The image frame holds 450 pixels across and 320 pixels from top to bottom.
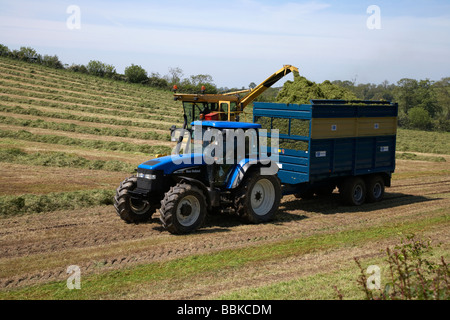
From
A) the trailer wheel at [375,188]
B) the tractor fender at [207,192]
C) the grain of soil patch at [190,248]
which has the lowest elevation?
the grain of soil patch at [190,248]

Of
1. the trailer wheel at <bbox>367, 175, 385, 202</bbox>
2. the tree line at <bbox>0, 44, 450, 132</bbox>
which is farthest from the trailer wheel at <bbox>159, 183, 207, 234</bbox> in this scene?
the tree line at <bbox>0, 44, 450, 132</bbox>

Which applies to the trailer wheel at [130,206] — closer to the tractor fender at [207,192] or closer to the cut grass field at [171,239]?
the cut grass field at [171,239]

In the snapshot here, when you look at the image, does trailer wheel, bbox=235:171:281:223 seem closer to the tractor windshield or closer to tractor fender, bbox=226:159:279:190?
tractor fender, bbox=226:159:279:190

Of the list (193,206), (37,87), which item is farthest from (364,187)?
(37,87)

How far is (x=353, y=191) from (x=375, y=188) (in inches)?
48.1

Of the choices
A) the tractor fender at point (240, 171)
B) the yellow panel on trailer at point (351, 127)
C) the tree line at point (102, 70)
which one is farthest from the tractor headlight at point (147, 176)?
the tree line at point (102, 70)

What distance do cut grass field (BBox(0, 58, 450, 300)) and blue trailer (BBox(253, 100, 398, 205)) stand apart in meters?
0.67

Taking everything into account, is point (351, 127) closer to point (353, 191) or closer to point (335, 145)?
point (335, 145)

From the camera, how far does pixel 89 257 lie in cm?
816

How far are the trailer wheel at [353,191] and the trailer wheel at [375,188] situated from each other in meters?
0.32

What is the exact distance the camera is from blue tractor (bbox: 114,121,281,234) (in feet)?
31.6

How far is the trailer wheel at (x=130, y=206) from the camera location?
9.99 meters
